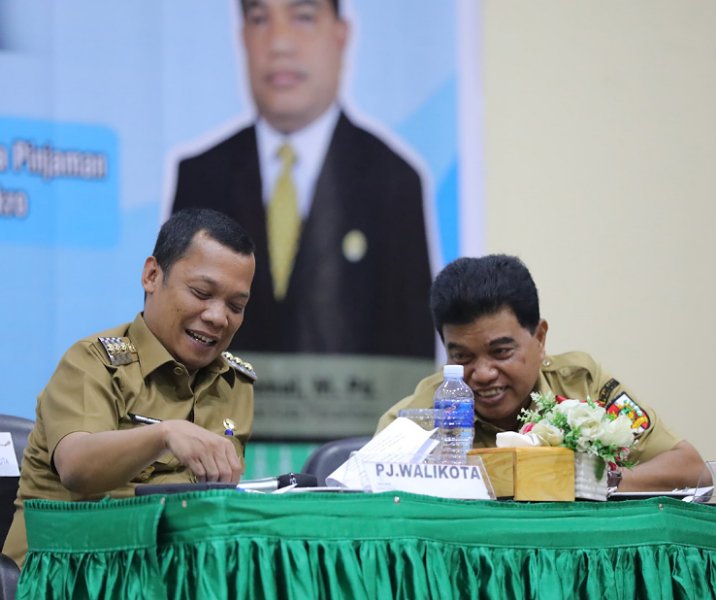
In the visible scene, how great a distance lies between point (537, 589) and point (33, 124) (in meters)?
2.26

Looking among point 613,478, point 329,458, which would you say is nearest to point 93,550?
point 613,478

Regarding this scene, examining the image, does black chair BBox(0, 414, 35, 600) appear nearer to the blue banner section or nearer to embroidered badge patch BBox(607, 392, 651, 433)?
the blue banner section

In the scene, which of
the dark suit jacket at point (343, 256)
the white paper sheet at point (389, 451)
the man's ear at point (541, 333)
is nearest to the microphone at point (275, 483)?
the white paper sheet at point (389, 451)

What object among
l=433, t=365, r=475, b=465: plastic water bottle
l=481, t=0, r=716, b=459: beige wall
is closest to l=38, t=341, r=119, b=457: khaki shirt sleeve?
l=433, t=365, r=475, b=465: plastic water bottle

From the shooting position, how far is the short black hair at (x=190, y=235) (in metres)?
2.65

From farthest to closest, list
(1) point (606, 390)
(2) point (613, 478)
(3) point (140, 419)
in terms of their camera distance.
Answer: (1) point (606, 390) → (3) point (140, 419) → (2) point (613, 478)

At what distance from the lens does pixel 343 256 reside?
4090 millimetres

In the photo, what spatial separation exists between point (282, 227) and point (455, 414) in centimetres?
163

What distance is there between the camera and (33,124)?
11.7 feet

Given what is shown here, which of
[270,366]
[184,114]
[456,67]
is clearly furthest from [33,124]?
[456,67]

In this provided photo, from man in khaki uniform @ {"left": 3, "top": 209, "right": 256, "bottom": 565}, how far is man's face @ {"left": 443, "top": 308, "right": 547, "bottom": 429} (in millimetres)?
517

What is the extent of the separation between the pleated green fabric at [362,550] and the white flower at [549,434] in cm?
12

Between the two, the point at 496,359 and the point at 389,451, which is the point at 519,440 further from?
the point at 496,359

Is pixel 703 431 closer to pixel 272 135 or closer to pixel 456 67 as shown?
pixel 456 67
